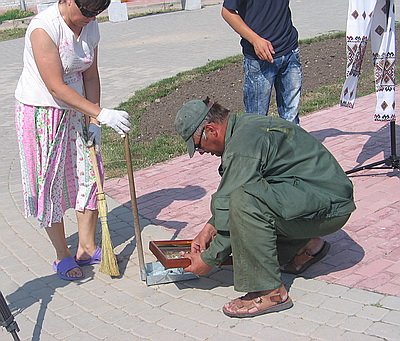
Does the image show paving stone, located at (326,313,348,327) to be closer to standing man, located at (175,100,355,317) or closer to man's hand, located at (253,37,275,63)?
standing man, located at (175,100,355,317)

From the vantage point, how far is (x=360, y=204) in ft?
16.4

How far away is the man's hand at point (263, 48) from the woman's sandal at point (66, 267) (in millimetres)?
1883

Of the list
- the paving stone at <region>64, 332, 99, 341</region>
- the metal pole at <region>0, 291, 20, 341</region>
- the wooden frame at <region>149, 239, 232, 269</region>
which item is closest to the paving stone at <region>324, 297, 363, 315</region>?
the wooden frame at <region>149, 239, 232, 269</region>

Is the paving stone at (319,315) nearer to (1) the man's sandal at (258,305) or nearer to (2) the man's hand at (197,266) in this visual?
(1) the man's sandal at (258,305)

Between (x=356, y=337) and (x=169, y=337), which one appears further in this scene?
(x=169, y=337)

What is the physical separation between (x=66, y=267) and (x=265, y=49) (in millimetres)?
1975

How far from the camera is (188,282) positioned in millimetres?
4172

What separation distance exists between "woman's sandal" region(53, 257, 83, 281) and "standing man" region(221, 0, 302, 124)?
5.68 feet

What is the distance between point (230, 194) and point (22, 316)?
55.9 inches

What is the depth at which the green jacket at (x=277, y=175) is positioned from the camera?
3.50 meters

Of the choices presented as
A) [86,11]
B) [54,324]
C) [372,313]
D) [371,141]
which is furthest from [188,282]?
[371,141]

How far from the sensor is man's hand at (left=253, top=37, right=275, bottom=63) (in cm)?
492

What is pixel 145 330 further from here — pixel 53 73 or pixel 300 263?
pixel 53 73

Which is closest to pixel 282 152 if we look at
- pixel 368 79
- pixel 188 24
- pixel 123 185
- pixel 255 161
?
pixel 255 161
